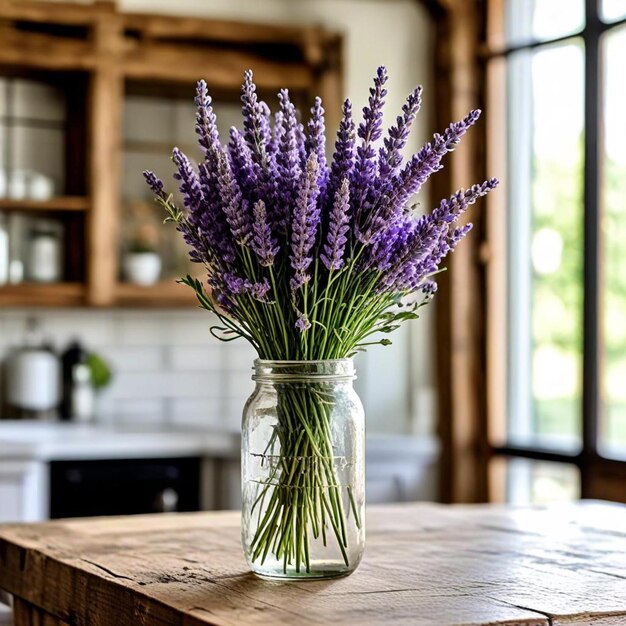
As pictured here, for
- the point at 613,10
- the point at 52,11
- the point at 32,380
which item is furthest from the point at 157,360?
the point at 613,10

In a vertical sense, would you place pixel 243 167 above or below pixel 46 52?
below

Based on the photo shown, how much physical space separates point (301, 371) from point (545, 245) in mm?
3455

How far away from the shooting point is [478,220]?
5.05 metres

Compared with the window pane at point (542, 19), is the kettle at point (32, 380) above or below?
below

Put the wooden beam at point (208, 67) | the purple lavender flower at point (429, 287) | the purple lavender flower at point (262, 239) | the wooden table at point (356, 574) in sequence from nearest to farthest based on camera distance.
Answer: the wooden table at point (356, 574) < the purple lavender flower at point (262, 239) < the purple lavender flower at point (429, 287) < the wooden beam at point (208, 67)

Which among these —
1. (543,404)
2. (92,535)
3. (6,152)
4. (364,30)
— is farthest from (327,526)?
(364,30)

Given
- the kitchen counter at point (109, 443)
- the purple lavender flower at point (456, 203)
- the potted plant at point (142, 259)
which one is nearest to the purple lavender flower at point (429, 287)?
the purple lavender flower at point (456, 203)

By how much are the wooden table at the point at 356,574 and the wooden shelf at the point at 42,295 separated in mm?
2579

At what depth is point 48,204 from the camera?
15.2ft

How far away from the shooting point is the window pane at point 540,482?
464 cm

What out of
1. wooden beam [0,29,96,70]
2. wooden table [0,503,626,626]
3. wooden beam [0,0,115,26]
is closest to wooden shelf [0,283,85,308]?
wooden beam [0,29,96,70]

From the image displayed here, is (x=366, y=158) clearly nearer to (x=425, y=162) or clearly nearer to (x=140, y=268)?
(x=425, y=162)

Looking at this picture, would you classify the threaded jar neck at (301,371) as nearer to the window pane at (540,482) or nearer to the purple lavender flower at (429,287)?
the purple lavender flower at (429,287)

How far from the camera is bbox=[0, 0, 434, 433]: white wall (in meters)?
5.00
